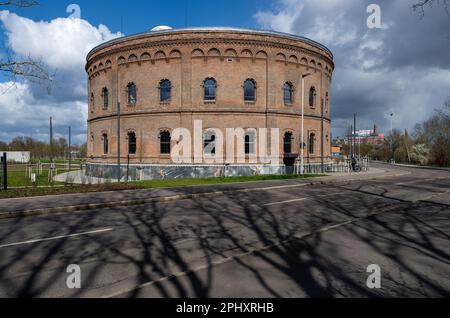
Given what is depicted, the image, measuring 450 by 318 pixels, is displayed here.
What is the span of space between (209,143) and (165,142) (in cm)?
399

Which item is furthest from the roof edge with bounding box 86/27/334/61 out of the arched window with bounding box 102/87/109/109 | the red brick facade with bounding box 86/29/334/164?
the arched window with bounding box 102/87/109/109

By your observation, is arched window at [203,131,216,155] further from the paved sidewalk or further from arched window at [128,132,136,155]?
the paved sidewalk

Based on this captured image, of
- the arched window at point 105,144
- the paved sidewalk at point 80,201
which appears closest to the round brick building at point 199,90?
the arched window at point 105,144

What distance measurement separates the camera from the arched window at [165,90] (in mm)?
27225

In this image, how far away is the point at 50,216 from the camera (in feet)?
32.7

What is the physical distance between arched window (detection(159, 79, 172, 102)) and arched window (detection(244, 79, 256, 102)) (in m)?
6.99

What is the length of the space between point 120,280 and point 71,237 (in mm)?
3307

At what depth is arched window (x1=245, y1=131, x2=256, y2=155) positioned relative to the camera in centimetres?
2708

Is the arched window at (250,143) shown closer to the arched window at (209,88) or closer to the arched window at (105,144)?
the arched window at (209,88)

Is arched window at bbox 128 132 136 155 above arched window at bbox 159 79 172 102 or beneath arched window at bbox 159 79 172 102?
beneath

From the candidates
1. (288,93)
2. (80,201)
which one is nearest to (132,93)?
(288,93)

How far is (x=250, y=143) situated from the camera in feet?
88.9
